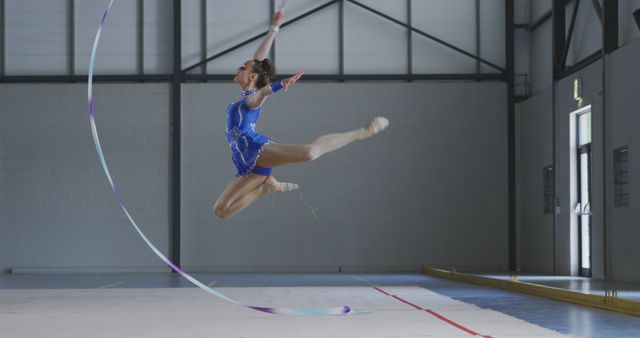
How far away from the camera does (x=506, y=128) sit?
24.2m

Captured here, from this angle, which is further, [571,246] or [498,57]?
[498,57]

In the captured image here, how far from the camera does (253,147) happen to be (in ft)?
26.5

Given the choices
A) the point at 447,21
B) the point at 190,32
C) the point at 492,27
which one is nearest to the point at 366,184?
the point at 447,21

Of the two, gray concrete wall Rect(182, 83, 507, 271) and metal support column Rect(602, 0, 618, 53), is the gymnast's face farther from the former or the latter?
gray concrete wall Rect(182, 83, 507, 271)

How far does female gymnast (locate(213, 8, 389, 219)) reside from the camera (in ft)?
25.7

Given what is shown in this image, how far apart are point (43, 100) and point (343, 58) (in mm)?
7635

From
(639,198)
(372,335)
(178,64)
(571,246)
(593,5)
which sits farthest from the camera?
(178,64)

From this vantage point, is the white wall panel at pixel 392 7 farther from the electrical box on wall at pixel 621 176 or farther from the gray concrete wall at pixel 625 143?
the electrical box on wall at pixel 621 176

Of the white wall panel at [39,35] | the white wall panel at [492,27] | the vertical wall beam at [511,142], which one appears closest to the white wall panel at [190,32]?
the white wall panel at [39,35]

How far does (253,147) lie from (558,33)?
14826 millimetres

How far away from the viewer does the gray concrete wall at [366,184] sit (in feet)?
78.1

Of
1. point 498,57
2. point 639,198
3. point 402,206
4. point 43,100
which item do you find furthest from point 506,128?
point 43,100

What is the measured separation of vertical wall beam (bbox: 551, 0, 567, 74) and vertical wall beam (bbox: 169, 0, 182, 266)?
911 centimetres

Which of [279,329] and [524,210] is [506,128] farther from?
[279,329]
